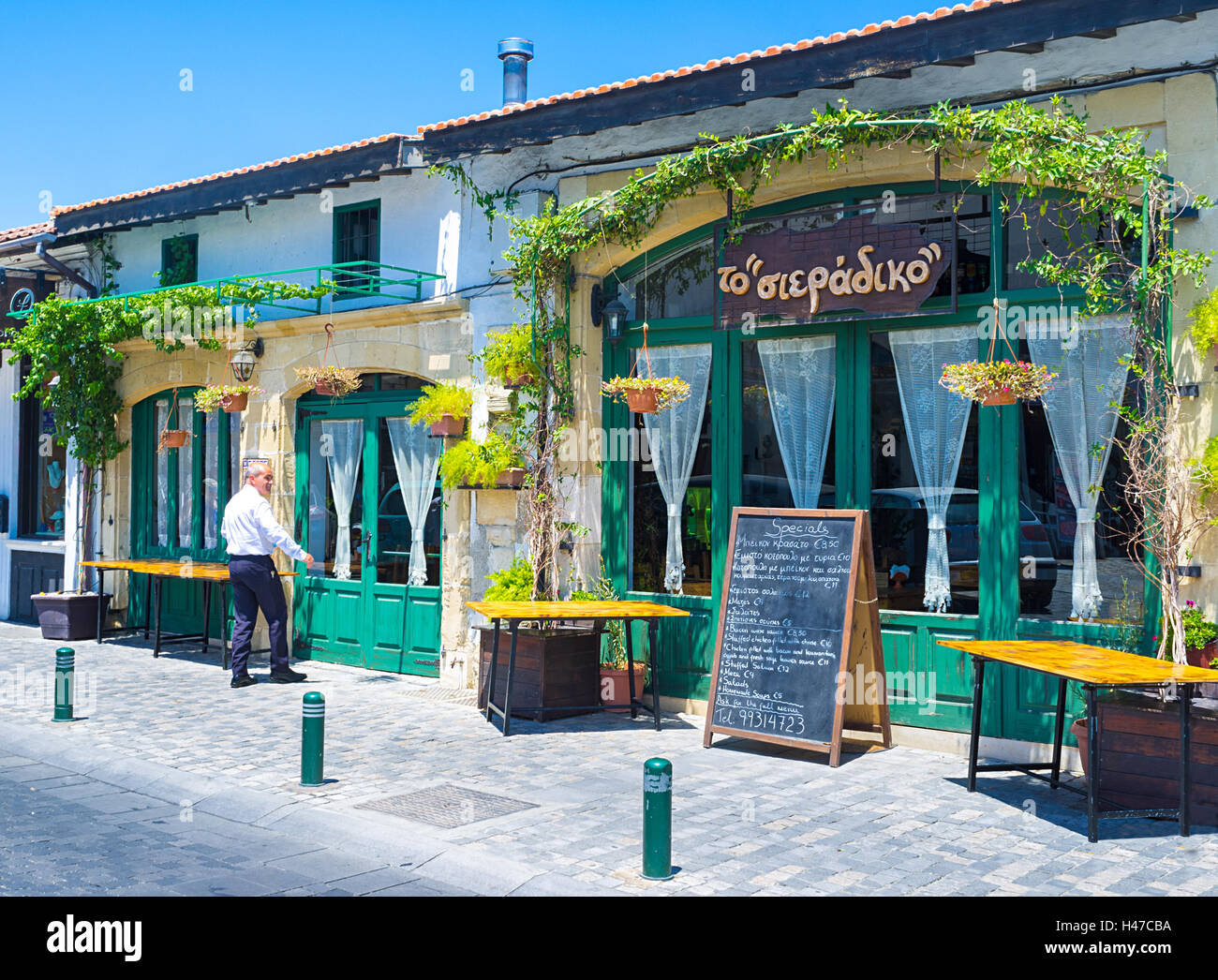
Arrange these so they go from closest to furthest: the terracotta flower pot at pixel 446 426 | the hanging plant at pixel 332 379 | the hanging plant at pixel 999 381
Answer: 1. the hanging plant at pixel 999 381
2. the terracotta flower pot at pixel 446 426
3. the hanging plant at pixel 332 379

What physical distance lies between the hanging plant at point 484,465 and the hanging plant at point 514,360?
0.50 metres

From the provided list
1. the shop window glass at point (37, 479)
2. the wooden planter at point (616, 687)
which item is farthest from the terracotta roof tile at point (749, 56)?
the shop window glass at point (37, 479)

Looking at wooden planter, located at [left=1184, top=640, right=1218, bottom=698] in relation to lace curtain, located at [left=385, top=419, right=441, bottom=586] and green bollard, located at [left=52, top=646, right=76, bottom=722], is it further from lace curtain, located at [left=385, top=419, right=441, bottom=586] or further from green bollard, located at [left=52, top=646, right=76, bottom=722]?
green bollard, located at [left=52, top=646, right=76, bottom=722]

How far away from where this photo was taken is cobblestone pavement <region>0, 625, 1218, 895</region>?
16.9 ft

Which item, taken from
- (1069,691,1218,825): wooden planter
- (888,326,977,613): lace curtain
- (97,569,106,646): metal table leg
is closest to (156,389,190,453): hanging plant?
(97,569,106,646): metal table leg

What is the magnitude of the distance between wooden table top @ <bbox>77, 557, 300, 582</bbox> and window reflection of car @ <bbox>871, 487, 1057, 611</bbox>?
590 centimetres

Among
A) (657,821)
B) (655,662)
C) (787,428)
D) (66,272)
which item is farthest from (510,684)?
(66,272)

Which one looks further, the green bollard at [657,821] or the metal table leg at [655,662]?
the metal table leg at [655,662]

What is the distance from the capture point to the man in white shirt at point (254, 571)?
10.3 m

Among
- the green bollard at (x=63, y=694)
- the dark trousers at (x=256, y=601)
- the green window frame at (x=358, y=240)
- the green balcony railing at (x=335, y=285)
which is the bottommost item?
the green bollard at (x=63, y=694)

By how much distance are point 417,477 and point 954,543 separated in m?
5.29

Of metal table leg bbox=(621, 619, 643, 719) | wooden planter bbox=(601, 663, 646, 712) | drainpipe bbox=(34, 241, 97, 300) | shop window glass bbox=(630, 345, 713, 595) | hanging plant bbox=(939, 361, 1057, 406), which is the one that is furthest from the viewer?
drainpipe bbox=(34, 241, 97, 300)

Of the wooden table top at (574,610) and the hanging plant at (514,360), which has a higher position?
the hanging plant at (514,360)

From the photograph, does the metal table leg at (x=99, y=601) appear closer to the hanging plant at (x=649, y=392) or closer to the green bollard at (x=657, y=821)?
the hanging plant at (x=649, y=392)
